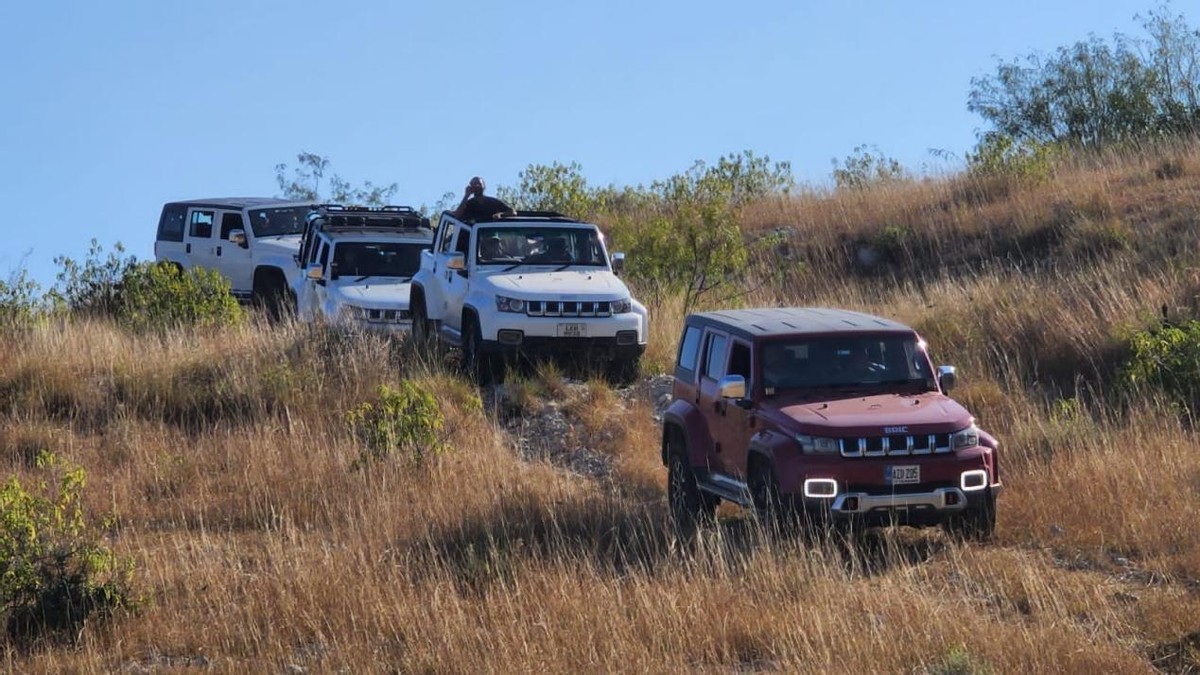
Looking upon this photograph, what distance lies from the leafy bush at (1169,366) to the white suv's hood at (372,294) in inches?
338

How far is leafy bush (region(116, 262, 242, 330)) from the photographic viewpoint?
21.9m

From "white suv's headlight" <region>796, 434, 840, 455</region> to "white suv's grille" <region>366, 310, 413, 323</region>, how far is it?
10.2m

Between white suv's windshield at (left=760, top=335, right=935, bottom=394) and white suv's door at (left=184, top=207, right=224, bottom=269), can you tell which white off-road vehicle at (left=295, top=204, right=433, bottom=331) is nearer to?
white suv's door at (left=184, top=207, right=224, bottom=269)

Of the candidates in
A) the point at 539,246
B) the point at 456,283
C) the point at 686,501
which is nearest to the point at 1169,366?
the point at 686,501

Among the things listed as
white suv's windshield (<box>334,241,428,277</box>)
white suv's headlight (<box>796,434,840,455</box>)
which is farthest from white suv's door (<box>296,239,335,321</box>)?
white suv's headlight (<box>796,434,840,455</box>)

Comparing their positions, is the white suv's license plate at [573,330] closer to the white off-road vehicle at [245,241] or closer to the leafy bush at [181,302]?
the leafy bush at [181,302]

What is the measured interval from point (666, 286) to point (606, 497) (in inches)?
394

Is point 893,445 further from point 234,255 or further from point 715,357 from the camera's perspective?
point 234,255

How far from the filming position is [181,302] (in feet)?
72.9

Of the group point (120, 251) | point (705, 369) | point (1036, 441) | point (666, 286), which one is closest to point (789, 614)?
point (705, 369)

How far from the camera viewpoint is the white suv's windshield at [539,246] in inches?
727

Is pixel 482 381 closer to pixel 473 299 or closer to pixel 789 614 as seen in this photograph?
pixel 473 299

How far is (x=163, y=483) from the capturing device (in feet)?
49.3

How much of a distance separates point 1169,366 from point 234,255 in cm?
1548
